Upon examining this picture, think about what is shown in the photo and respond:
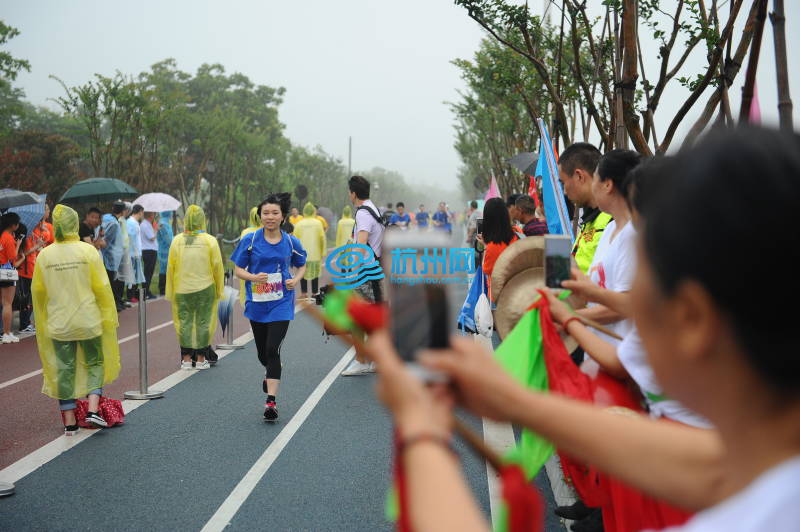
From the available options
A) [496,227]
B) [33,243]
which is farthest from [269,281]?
[33,243]

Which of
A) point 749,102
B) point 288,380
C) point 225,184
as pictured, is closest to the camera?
point 749,102

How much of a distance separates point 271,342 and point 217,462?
1.50 m

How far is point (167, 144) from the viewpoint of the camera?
2766cm

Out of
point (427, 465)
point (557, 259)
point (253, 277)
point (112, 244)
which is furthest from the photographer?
point (112, 244)

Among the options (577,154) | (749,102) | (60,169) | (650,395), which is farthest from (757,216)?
(60,169)

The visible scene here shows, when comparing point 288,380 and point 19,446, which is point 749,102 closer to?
point 288,380

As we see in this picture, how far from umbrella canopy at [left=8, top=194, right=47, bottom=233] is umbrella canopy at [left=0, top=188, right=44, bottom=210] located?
0.06m

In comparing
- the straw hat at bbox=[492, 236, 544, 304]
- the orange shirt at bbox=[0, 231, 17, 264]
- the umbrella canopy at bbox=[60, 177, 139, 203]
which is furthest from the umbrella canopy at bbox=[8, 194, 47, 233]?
the straw hat at bbox=[492, 236, 544, 304]

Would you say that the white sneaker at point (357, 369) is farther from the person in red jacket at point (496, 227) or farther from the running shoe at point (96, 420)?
the running shoe at point (96, 420)

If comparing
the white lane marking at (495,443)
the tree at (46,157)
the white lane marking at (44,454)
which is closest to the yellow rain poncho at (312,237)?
the white lane marking at (44,454)

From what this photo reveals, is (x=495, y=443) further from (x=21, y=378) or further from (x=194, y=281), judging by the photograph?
(x=21, y=378)

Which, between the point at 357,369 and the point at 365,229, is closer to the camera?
the point at 365,229

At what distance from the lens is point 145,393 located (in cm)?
708

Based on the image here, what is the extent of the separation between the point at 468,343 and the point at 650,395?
5.30ft
